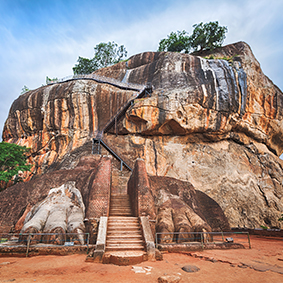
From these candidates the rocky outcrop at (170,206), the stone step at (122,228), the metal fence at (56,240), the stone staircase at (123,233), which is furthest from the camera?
the rocky outcrop at (170,206)

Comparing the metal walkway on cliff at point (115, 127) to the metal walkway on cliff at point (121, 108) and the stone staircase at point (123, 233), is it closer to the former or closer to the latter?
the metal walkway on cliff at point (121, 108)

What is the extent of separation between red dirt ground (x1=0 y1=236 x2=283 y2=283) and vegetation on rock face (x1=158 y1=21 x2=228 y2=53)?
2918cm

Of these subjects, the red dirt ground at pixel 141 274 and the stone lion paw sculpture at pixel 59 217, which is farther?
the stone lion paw sculpture at pixel 59 217

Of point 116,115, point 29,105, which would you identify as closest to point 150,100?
point 116,115

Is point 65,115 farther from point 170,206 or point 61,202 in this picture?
point 170,206

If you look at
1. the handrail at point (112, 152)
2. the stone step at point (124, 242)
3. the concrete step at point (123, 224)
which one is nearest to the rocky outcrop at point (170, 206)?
the concrete step at point (123, 224)

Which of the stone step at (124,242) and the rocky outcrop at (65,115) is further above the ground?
the rocky outcrop at (65,115)

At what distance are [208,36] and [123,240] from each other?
30.4 meters

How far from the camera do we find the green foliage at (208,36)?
28.6 metres

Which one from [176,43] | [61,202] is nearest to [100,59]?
[176,43]

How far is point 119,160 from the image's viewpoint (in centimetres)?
1736

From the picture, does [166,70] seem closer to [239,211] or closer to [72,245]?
[239,211]

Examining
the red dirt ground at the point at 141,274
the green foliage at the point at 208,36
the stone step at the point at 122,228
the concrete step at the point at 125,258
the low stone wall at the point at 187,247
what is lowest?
the red dirt ground at the point at 141,274

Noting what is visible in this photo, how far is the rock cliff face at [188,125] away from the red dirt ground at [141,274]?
11889mm
